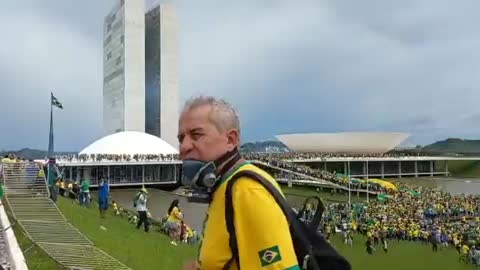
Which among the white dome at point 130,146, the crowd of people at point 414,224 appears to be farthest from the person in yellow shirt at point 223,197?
the white dome at point 130,146

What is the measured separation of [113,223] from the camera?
15695mm

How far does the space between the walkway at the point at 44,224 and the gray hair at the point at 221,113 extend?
15.4ft

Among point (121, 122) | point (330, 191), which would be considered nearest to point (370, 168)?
Result: point (330, 191)

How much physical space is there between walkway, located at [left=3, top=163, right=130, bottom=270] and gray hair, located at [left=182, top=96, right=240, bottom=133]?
185 inches

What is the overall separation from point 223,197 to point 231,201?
0.16 ft

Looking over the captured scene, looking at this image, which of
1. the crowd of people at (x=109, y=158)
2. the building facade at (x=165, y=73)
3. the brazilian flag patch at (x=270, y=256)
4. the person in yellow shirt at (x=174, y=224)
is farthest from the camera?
the building facade at (x=165, y=73)

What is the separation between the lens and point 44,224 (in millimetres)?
9617

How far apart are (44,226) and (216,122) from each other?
8580 mm

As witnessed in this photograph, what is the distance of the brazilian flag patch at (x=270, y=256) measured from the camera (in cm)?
147

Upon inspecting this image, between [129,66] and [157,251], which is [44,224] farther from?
[129,66]

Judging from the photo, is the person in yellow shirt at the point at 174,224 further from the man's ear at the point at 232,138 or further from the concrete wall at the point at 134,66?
the concrete wall at the point at 134,66

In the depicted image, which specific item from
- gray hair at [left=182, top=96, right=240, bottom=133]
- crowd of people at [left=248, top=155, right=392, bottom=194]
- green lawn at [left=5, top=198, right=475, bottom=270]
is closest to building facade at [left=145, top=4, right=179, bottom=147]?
crowd of people at [left=248, top=155, right=392, bottom=194]

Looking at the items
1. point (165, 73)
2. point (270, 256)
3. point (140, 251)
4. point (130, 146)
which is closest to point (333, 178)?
point (130, 146)

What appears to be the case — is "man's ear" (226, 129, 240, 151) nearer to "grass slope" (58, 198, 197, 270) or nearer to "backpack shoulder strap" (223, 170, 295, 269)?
"backpack shoulder strap" (223, 170, 295, 269)
